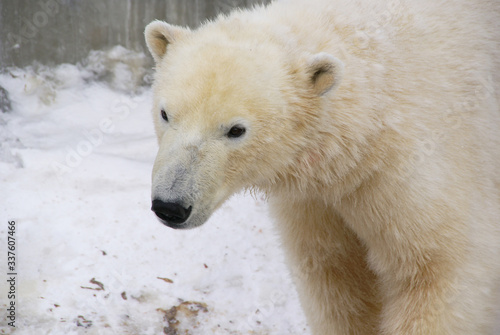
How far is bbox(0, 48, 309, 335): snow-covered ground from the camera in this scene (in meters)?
4.48

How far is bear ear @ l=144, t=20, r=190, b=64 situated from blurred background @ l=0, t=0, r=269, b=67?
3.49 meters

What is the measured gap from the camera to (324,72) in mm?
2967

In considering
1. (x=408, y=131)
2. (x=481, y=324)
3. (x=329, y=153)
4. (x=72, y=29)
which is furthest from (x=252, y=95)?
(x=72, y=29)

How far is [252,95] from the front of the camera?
2895mm

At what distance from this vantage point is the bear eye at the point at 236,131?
2.90 metres

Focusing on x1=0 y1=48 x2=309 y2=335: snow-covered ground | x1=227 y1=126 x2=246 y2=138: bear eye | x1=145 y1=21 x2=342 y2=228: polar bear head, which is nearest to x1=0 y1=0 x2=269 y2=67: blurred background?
x1=0 y1=48 x2=309 y2=335: snow-covered ground

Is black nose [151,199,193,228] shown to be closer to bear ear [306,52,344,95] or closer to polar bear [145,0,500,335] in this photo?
polar bear [145,0,500,335]

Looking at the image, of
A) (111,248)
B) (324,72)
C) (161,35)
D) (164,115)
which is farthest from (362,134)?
(111,248)

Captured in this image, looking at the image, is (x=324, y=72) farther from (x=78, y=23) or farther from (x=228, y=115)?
(x=78, y=23)

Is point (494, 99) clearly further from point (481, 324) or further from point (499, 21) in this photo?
point (481, 324)

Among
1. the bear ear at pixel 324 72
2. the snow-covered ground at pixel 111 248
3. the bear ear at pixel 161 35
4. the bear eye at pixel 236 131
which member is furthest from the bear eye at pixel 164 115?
the snow-covered ground at pixel 111 248

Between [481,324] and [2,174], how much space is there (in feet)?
12.8

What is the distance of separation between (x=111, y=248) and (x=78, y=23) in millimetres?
2937

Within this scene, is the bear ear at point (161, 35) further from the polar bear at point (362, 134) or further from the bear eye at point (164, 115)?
the bear eye at point (164, 115)
